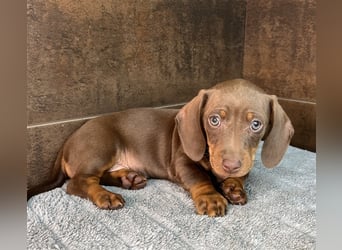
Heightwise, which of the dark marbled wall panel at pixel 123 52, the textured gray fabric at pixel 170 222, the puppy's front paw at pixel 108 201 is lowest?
the textured gray fabric at pixel 170 222

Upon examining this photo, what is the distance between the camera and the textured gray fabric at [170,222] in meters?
1.47

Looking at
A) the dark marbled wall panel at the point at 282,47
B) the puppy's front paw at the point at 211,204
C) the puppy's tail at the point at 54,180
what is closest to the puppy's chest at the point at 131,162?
the puppy's tail at the point at 54,180

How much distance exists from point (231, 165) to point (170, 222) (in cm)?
35

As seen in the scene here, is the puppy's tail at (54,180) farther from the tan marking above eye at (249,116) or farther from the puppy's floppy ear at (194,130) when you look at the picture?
the tan marking above eye at (249,116)

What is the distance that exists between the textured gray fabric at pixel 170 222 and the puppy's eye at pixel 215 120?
396 mm

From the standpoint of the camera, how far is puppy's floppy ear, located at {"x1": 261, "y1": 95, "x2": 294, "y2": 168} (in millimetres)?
1824

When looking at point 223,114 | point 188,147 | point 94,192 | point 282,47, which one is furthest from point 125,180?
point 282,47

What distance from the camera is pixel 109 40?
231 cm

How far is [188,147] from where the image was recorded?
1842 millimetres

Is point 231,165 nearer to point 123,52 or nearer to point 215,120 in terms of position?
point 215,120

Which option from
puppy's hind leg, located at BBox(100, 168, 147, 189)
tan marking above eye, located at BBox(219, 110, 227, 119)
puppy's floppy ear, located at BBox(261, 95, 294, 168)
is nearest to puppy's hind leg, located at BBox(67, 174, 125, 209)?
puppy's hind leg, located at BBox(100, 168, 147, 189)

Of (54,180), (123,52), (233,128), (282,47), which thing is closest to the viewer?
(233,128)

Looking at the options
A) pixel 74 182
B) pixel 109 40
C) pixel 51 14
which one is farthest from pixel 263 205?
pixel 51 14
